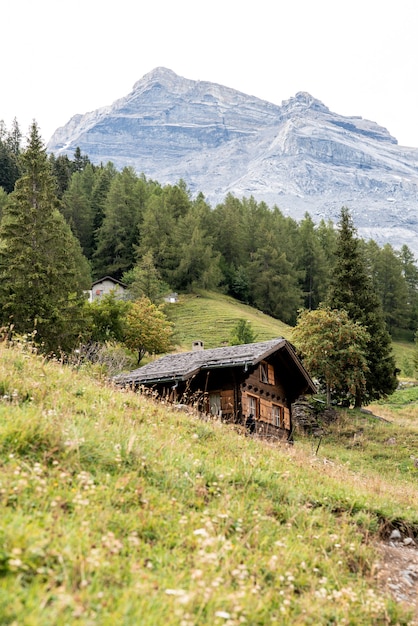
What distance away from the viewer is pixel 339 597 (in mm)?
6445

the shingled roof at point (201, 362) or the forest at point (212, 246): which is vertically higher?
the forest at point (212, 246)

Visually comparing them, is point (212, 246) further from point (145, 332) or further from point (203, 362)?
point (203, 362)

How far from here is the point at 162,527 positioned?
662 cm

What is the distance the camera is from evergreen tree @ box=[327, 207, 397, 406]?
4344cm

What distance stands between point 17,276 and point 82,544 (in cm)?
3298

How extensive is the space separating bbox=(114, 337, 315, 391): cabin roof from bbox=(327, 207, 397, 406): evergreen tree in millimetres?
16376

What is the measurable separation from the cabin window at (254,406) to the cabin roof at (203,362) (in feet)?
6.82

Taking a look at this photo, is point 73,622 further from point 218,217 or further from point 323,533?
point 218,217

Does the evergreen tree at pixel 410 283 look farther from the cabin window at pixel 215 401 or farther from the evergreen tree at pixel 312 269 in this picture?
the cabin window at pixel 215 401

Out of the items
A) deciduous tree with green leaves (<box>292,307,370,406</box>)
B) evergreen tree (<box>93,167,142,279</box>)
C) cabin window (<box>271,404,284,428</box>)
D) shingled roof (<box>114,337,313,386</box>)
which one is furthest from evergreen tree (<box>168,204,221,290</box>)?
cabin window (<box>271,404,284,428</box>)

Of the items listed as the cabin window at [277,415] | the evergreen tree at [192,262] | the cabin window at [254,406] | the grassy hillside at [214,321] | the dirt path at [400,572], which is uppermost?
the evergreen tree at [192,262]

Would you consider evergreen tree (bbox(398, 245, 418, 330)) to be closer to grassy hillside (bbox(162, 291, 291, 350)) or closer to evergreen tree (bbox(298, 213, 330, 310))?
evergreen tree (bbox(298, 213, 330, 310))

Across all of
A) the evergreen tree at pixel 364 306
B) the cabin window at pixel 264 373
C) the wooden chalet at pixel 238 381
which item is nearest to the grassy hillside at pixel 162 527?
the wooden chalet at pixel 238 381

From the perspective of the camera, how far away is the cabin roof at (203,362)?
78.1 ft
